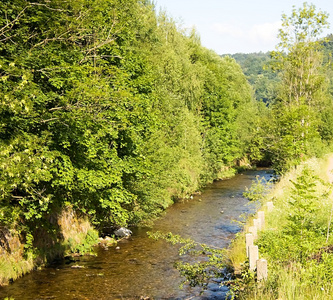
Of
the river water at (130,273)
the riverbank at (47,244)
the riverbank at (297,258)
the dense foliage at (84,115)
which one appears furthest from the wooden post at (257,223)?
the riverbank at (47,244)

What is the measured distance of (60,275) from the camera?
15.4 meters

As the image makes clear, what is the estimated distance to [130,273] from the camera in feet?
52.7

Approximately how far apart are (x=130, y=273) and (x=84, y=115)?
6.81 meters

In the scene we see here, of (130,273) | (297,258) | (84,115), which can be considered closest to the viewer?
(297,258)

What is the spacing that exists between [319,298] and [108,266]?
11215 millimetres

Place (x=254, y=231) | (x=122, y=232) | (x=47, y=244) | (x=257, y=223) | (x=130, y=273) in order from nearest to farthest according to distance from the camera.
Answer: (x=254, y=231), (x=257, y=223), (x=130, y=273), (x=47, y=244), (x=122, y=232)

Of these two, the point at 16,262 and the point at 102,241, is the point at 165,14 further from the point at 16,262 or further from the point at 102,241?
the point at 16,262

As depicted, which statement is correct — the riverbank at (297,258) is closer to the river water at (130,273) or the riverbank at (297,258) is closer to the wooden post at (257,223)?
the wooden post at (257,223)

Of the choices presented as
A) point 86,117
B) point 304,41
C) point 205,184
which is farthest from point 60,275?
point 205,184

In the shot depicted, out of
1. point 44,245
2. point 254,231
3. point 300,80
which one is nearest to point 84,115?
point 44,245

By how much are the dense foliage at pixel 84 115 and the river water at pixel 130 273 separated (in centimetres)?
180

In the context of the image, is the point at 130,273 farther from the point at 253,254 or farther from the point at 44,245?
the point at 253,254

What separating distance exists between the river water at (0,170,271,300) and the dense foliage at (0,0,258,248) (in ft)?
5.91

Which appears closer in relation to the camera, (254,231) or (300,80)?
(254,231)
